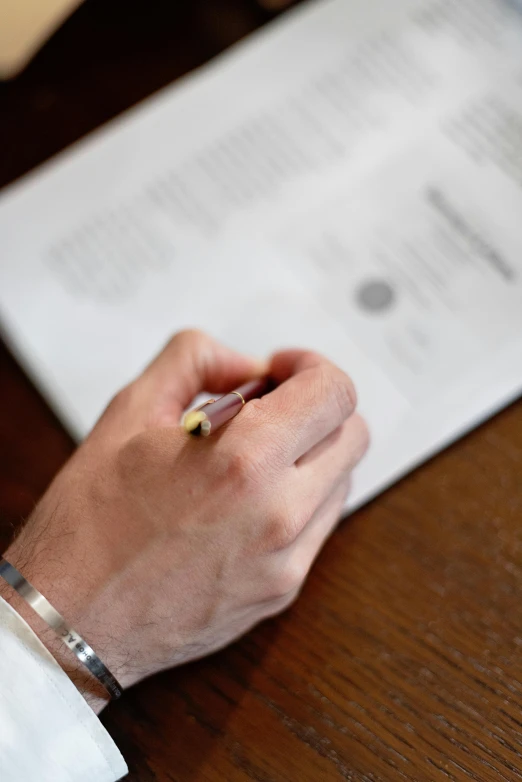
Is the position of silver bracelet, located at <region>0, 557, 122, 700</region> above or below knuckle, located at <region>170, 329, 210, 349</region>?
below

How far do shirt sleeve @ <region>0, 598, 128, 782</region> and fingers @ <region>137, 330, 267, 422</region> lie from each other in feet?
0.55

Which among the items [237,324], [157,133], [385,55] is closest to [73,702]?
[237,324]

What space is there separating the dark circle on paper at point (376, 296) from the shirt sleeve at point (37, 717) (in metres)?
0.36

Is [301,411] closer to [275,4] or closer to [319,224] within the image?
[319,224]

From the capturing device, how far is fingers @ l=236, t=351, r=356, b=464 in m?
0.45

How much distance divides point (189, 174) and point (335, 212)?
15 cm

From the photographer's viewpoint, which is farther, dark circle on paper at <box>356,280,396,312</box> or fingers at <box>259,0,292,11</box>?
fingers at <box>259,0,292,11</box>

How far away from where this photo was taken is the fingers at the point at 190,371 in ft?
1.67

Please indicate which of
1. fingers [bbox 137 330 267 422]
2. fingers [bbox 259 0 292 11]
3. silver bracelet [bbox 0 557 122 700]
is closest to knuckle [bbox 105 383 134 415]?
fingers [bbox 137 330 267 422]

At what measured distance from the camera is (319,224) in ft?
2.17

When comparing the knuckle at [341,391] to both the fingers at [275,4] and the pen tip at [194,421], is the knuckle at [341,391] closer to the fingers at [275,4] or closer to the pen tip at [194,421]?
the pen tip at [194,421]

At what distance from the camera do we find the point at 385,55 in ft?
2.42

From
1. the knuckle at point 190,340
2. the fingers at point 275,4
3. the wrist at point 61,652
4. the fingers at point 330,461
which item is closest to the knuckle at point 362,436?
the fingers at point 330,461

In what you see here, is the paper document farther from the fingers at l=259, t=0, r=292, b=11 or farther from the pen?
the pen
